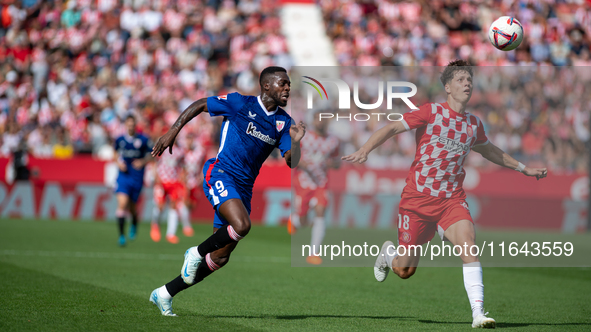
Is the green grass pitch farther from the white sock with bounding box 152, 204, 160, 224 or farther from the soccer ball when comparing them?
the soccer ball

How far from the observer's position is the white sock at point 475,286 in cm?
643

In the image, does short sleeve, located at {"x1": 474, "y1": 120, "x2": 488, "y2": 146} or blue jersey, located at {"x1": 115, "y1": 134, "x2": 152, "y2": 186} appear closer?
short sleeve, located at {"x1": 474, "y1": 120, "x2": 488, "y2": 146}

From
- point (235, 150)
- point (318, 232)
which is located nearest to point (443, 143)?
point (235, 150)

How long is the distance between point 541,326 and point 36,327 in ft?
14.6

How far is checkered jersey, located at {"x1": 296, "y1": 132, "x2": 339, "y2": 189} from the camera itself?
1298 centimetres

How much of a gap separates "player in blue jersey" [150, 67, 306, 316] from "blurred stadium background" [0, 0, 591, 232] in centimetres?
506

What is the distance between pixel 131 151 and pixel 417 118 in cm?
854

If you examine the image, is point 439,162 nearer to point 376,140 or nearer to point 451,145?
point 451,145

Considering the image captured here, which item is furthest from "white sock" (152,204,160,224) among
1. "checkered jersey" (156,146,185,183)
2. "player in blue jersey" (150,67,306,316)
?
"player in blue jersey" (150,67,306,316)

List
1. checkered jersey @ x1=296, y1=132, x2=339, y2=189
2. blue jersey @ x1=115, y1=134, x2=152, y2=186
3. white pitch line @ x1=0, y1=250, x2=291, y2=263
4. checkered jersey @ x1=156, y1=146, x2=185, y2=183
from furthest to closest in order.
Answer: checkered jersey @ x1=156, y1=146, x2=185, y2=183, blue jersey @ x1=115, y1=134, x2=152, y2=186, checkered jersey @ x1=296, y1=132, x2=339, y2=189, white pitch line @ x1=0, y1=250, x2=291, y2=263

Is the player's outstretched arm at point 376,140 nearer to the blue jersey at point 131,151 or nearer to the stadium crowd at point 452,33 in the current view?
the blue jersey at point 131,151

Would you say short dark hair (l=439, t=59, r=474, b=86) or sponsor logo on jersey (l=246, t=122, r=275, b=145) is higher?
short dark hair (l=439, t=59, r=474, b=86)

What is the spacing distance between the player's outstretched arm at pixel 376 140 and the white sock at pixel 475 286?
1.34 m

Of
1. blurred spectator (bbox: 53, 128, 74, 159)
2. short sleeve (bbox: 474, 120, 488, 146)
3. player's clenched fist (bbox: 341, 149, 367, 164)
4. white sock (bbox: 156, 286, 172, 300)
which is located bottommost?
white sock (bbox: 156, 286, 172, 300)
